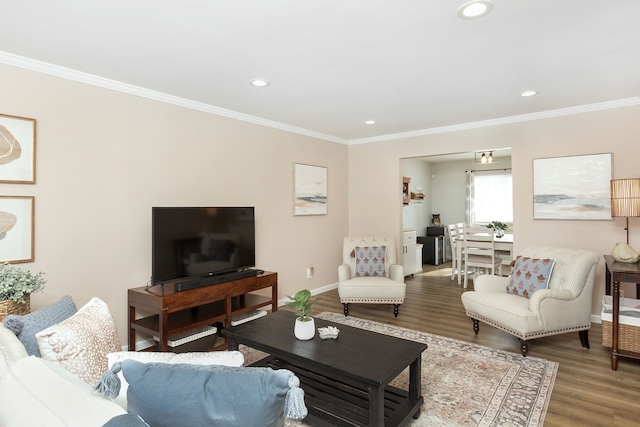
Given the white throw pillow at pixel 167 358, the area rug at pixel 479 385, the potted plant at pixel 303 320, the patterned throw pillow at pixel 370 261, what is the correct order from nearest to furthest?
the white throw pillow at pixel 167 358, the area rug at pixel 479 385, the potted plant at pixel 303 320, the patterned throw pillow at pixel 370 261

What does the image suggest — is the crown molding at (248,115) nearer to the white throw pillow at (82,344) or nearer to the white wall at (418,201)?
the white throw pillow at (82,344)

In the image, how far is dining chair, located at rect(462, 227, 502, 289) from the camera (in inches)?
220

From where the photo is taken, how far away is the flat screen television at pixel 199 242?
312 centimetres

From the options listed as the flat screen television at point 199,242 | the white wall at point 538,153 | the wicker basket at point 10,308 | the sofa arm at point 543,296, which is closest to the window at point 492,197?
the white wall at point 538,153

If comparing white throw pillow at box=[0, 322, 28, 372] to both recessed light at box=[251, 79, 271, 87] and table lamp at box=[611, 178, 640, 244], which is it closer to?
recessed light at box=[251, 79, 271, 87]

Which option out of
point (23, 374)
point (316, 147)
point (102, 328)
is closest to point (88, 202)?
point (102, 328)

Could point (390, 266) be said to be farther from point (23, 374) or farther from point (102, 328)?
point (23, 374)

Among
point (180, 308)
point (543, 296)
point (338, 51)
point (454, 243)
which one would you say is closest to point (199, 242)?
point (180, 308)

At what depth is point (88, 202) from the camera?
2.96 m

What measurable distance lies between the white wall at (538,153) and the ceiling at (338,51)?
0.95ft

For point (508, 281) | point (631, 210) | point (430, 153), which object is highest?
point (430, 153)

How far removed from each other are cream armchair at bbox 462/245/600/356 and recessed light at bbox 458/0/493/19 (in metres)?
2.29

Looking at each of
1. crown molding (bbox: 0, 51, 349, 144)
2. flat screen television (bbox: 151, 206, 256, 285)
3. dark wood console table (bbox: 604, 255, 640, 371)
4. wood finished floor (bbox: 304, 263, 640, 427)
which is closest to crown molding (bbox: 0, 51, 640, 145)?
crown molding (bbox: 0, 51, 349, 144)

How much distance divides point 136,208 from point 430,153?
12.5 ft
